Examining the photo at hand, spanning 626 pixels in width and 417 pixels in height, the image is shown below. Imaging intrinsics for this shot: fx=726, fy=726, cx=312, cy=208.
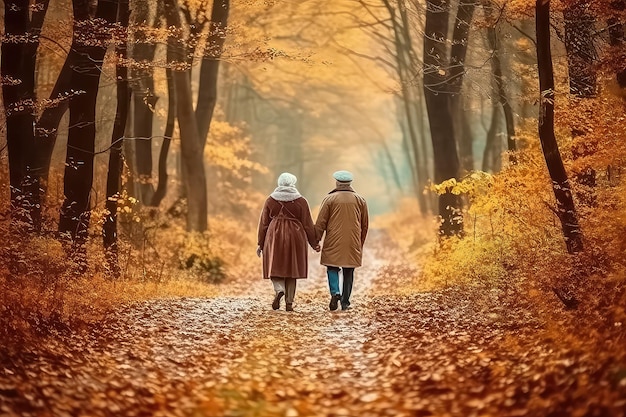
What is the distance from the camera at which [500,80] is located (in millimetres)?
14758

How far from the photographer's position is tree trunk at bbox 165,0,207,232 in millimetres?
17859

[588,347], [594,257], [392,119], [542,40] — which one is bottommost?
[588,347]

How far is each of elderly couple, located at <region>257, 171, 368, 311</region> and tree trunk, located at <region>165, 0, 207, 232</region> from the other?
6551mm

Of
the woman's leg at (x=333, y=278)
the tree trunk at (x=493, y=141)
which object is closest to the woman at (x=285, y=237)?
the woman's leg at (x=333, y=278)

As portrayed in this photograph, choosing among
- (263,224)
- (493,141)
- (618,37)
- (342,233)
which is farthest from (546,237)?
(493,141)

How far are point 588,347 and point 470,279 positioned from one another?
545 cm

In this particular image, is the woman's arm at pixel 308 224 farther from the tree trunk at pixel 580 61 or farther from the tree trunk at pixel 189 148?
the tree trunk at pixel 189 148

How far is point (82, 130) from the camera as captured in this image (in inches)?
478

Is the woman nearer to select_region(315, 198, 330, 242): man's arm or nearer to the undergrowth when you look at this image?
select_region(315, 198, 330, 242): man's arm

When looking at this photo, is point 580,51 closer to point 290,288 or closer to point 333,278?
point 333,278

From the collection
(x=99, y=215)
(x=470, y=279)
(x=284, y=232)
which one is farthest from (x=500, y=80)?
(x=99, y=215)

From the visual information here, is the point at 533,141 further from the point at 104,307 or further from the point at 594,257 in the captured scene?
the point at 104,307

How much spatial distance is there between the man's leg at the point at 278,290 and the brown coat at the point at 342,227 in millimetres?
825

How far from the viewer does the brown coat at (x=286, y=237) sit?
11.8 meters
